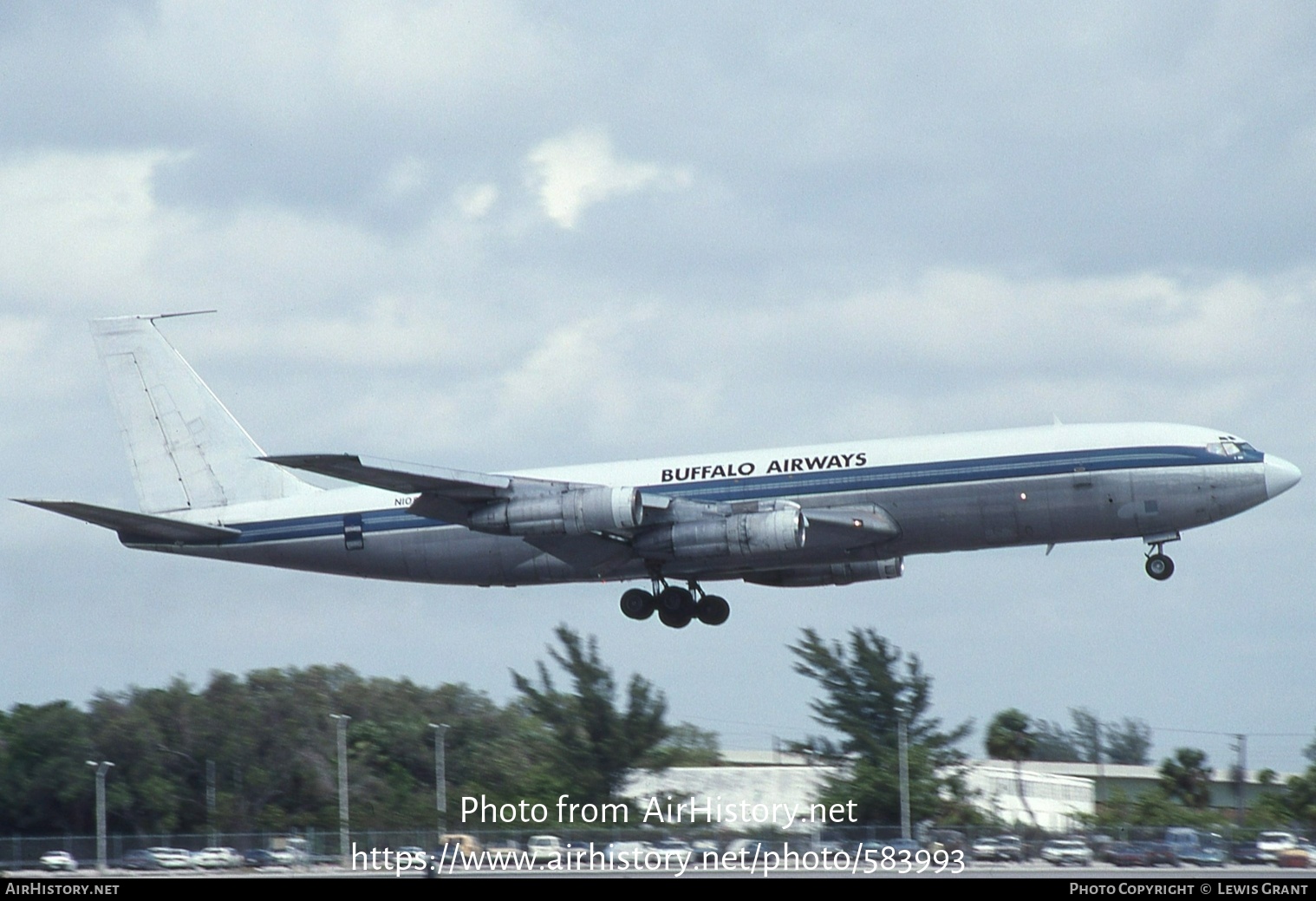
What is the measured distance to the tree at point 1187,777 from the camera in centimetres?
9156

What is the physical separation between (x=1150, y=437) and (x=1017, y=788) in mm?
35968

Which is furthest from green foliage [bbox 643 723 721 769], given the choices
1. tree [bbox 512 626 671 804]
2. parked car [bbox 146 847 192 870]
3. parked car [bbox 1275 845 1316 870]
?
parked car [bbox 1275 845 1316 870]

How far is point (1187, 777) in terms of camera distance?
91938mm

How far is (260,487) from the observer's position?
54938 millimetres

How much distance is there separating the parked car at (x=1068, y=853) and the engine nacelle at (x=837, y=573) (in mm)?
9247

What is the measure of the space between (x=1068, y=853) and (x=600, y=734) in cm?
2921

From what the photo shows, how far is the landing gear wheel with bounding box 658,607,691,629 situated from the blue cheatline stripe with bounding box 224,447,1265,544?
Result: 12.8 feet

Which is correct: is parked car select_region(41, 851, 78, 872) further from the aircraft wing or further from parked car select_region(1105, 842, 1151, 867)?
parked car select_region(1105, 842, 1151, 867)

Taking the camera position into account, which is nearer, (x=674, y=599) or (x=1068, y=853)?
(x=1068, y=853)

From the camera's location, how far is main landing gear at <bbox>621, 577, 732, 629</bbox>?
51625 mm

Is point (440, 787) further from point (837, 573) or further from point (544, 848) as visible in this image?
point (837, 573)

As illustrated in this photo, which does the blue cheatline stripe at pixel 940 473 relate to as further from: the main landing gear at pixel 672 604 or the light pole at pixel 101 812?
the light pole at pixel 101 812

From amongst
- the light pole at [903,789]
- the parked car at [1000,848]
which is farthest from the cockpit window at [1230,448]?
the light pole at [903,789]

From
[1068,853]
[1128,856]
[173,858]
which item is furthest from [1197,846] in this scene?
[173,858]
